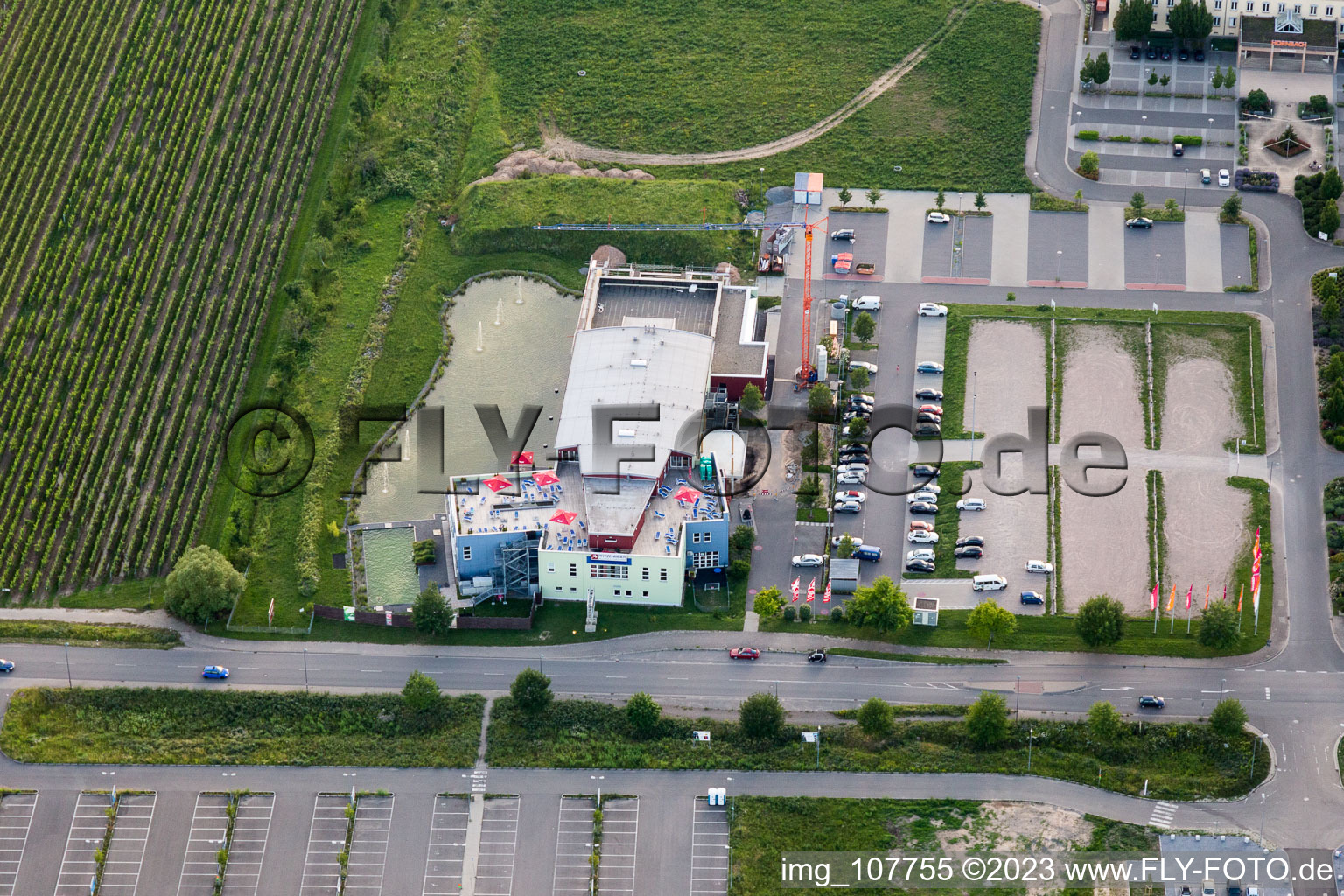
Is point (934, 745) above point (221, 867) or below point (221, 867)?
above

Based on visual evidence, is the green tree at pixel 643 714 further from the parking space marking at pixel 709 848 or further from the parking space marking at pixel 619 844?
the parking space marking at pixel 709 848

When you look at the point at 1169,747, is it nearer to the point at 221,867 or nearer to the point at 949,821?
the point at 949,821

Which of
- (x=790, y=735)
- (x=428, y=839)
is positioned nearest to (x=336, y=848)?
(x=428, y=839)

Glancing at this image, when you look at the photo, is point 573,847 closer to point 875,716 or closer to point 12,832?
point 875,716

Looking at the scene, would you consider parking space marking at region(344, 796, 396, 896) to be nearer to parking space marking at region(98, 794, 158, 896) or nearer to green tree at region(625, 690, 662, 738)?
parking space marking at region(98, 794, 158, 896)

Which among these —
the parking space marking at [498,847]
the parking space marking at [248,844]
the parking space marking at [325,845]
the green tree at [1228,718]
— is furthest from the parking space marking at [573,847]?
the green tree at [1228,718]

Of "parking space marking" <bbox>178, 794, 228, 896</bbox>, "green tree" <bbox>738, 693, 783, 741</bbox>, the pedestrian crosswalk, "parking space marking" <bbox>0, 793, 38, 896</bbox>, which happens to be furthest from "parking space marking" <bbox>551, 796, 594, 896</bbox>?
the pedestrian crosswalk

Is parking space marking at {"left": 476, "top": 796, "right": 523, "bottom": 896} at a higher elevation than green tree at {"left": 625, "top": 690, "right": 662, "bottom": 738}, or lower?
lower
